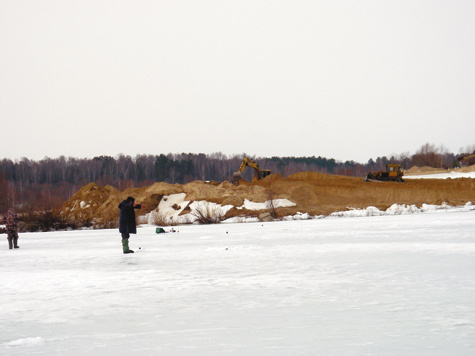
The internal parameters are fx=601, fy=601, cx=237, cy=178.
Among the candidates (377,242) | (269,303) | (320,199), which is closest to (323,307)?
(269,303)

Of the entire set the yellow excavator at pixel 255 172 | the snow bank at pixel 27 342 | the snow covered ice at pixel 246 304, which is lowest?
the snow covered ice at pixel 246 304

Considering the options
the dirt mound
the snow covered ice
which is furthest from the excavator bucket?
the snow covered ice

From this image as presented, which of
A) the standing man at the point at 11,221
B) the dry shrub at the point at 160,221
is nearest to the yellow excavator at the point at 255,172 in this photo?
the dry shrub at the point at 160,221

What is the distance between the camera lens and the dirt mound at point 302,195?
4056 cm

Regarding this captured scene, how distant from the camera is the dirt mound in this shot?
40.6m

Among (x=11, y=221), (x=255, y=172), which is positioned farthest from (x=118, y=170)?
(x=11, y=221)

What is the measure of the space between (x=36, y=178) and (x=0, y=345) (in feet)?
386

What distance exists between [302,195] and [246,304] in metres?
35.2

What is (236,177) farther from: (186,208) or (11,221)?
(11,221)

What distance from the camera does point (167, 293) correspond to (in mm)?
8336

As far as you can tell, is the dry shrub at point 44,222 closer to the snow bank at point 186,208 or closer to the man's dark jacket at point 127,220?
the snow bank at point 186,208

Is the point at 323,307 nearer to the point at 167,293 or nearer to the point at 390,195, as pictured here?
the point at 167,293

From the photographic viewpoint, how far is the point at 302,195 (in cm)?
4225

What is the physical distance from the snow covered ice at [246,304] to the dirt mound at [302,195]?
2637 cm
